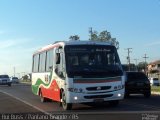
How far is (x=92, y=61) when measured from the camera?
64.2ft

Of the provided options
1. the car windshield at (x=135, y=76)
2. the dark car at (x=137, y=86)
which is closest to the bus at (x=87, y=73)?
the dark car at (x=137, y=86)

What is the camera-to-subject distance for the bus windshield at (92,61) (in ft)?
62.4

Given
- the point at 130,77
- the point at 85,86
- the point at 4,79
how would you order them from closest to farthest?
the point at 85,86 → the point at 130,77 → the point at 4,79

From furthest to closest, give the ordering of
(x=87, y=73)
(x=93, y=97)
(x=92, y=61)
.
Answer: (x=92, y=61), (x=93, y=97), (x=87, y=73)

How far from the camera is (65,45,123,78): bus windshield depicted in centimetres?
1903

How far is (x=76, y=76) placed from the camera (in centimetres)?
1884

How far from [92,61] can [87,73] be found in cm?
84

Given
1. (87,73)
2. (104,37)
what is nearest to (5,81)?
(104,37)

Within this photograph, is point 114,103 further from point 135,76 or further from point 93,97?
point 135,76

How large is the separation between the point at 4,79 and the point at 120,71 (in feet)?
171

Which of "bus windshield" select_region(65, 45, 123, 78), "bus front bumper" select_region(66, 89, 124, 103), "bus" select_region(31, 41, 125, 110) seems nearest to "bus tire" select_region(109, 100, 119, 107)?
"bus" select_region(31, 41, 125, 110)

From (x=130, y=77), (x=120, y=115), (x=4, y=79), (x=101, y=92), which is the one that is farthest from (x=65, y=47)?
(x=4, y=79)

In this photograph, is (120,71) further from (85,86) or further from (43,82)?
(43,82)

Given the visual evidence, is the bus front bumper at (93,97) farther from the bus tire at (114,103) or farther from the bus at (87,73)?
the bus tire at (114,103)
